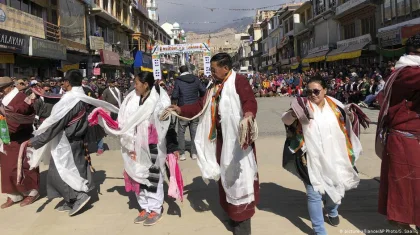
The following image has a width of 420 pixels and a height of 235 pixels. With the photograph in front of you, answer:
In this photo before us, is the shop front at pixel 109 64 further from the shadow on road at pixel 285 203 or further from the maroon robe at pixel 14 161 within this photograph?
the shadow on road at pixel 285 203

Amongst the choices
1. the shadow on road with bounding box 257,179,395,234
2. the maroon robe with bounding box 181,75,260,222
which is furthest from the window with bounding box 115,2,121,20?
the maroon robe with bounding box 181,75,260,222

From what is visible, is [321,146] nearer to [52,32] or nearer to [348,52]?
[52,32]

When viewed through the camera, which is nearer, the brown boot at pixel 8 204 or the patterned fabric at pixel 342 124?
the patterned fabric at pixel 342 124

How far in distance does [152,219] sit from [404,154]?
2.51m

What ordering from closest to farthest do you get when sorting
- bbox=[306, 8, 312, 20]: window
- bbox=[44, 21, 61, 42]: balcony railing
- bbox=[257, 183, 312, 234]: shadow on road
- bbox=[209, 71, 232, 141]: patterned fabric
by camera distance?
bbox=[209, 71, 232, 141]: patterned fabric → bbox=[257, 183, 312, 234]: shadow on road → bbox=[44, 21, 61, 42]: balcony railing → bbox=[306, 8, 312, 20]: window

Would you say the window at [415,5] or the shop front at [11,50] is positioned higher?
the window at [415,5]

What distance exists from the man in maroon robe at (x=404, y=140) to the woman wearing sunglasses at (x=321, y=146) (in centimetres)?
39

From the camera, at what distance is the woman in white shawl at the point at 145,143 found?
404 centimetres

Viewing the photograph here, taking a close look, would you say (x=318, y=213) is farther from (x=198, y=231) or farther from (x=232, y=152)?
(x=198, y=231)

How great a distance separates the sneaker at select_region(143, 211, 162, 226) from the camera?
3.96 metres

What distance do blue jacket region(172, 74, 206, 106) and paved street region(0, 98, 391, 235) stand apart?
5.69 ft

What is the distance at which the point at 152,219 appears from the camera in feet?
13.2

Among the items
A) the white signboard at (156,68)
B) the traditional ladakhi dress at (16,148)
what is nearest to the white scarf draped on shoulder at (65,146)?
the traditional ladakhi dress at (16,148)

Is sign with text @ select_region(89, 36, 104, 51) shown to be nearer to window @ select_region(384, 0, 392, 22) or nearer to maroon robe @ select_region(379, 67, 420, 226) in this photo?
window @ select_region(384, 0, 392, 22)
